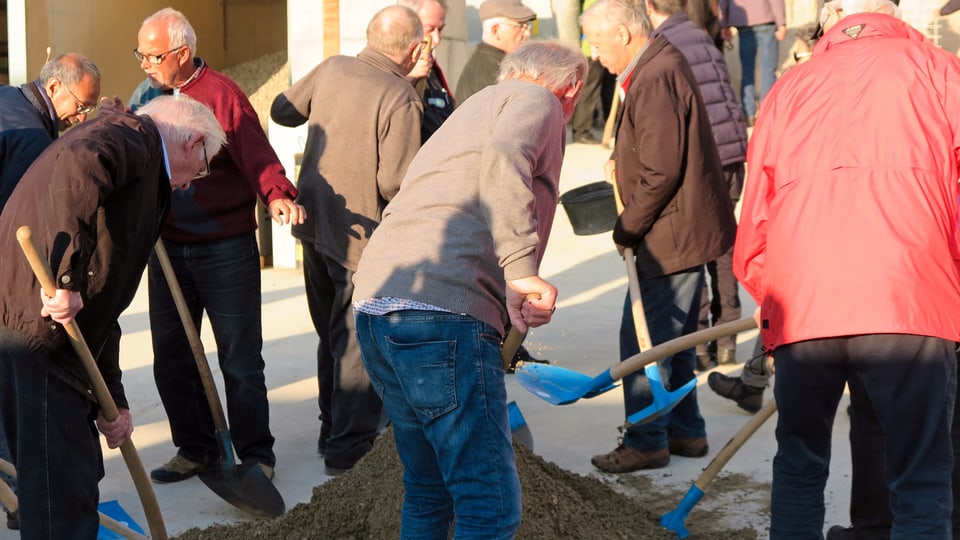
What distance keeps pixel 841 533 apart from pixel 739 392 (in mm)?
1957

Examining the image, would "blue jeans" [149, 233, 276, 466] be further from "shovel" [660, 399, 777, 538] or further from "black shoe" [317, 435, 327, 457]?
"shovel" [660, 399, 777, 538]

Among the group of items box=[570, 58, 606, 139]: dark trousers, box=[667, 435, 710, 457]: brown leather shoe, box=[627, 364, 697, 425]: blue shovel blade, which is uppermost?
box=[627, 364, 697, 425]: blue shovel blade

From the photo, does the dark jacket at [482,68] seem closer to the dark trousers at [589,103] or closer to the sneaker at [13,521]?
the sneaker at [13,521]

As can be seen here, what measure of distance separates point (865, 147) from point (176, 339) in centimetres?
295

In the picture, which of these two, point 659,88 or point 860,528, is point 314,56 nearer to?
point 659,88

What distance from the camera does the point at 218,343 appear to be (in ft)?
16.1

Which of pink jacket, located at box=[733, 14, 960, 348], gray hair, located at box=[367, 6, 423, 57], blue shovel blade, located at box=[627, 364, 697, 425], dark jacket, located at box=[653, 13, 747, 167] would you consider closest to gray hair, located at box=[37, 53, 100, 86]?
gray hair, located at box=[367, 6, 423, 57]

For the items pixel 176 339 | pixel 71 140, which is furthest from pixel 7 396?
pixel 176 339

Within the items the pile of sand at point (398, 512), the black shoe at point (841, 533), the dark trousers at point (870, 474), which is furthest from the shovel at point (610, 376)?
the black shoe at point (841, 533)

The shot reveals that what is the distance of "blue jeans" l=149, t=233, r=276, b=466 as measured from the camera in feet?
15.7

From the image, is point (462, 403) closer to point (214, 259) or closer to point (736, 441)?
point (736, 441)

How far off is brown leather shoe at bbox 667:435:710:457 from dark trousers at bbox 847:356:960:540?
4.24 feet

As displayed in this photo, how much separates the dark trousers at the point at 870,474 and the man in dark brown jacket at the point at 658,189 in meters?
1.27

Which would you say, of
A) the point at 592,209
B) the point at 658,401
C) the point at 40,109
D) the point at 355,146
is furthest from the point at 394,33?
the point at 658,401
